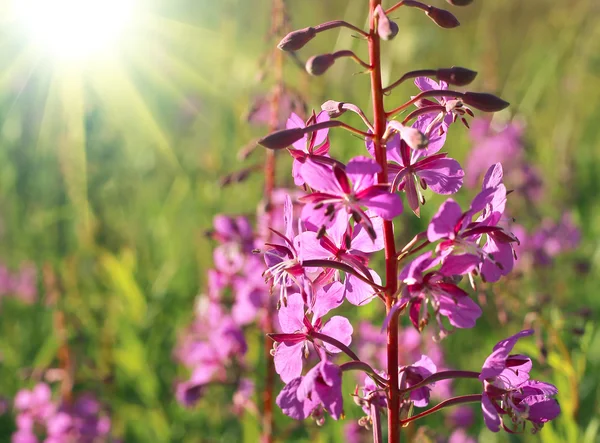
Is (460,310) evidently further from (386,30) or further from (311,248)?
(386,30)

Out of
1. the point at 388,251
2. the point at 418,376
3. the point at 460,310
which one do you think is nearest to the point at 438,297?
the point at 460,310

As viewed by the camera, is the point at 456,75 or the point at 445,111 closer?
the point at 456,75

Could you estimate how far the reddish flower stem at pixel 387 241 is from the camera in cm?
164

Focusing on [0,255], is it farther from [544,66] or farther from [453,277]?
[453,277]

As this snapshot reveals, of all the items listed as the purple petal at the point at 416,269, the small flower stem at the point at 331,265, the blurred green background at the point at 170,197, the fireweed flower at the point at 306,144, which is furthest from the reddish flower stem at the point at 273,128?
the purple petal at the point at 416,269

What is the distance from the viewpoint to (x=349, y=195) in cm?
157

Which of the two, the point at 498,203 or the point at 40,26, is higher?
the point at 40,26

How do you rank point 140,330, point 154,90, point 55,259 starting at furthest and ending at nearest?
point 154,90, point 55,259, point 140,330

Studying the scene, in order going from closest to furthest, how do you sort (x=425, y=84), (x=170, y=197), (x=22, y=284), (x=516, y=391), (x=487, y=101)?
(x=487, y=101)
(x=516, y=391)
(x=425, y=84)
(x=22, y=284)
(x=170, y=197)

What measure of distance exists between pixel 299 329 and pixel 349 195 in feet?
1.26

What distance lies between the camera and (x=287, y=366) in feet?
5.62

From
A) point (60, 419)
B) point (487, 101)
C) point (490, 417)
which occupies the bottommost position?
point (60, 419)

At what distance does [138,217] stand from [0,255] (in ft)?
4.30

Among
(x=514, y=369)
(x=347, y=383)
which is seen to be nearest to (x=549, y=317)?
(x=347, y=383)
